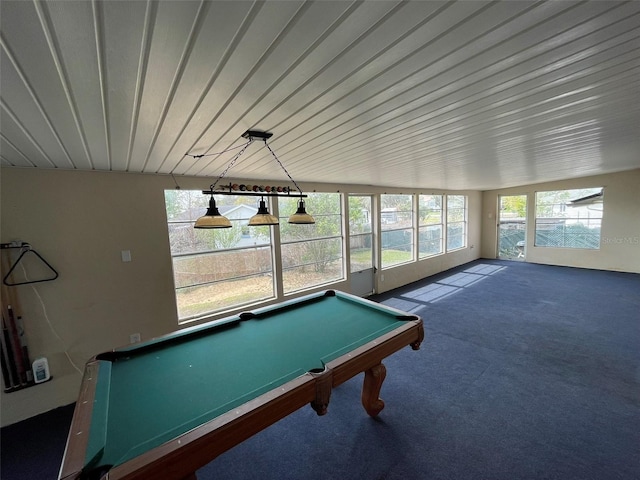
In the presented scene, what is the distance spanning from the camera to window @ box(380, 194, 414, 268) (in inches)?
232

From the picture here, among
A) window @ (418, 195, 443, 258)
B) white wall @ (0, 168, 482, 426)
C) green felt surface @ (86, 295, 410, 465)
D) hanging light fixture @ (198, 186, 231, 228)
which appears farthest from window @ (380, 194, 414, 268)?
hanging light fixture @ (198, 186, 231, 228)

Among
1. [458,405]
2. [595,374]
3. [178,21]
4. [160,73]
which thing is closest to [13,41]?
[160,73]

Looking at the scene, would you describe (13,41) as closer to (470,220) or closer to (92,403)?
(92,403)

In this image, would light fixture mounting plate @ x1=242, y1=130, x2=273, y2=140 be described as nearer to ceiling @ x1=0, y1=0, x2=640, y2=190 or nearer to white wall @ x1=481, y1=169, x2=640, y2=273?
ceiling @ x1=0, y1=0, x2=640, y2=190

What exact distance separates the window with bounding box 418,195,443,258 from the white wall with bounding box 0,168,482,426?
217 inches

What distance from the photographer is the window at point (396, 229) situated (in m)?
5.89

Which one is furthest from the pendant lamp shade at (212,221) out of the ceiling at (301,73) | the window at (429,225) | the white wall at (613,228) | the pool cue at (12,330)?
the white wall at (613,228)

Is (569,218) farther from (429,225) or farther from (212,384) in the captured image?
(212,384)

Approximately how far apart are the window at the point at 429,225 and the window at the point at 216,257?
434 cm

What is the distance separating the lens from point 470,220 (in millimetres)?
8422

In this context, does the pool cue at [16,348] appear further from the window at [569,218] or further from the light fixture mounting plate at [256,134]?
the window at [569,218]

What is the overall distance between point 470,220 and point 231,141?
8.52 m

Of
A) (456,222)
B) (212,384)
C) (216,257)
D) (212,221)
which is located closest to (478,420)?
(212,384)

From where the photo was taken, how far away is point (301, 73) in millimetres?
1082
